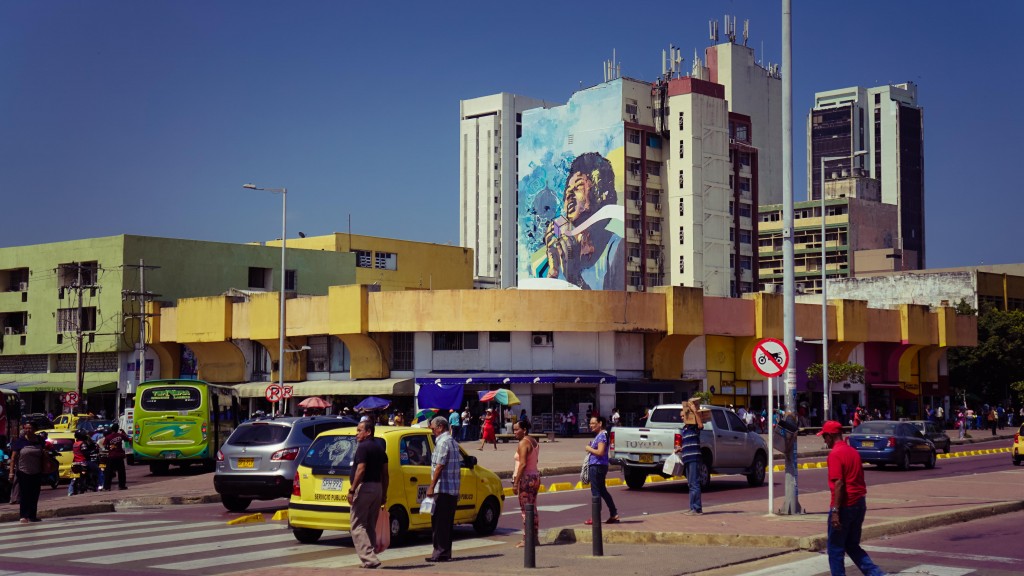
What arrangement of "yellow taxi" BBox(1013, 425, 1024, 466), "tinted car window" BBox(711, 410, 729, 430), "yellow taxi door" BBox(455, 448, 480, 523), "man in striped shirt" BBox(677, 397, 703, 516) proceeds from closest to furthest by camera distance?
"yellow taxi door" BBox(455, 448, 480, 523) → "man in striped shirt" BBox(677, 397, 703, 516) → "tinted car window" BBox(711, 410, 729, 430) → "yellow taxi" BBox(1013, 425, 1024, 466)

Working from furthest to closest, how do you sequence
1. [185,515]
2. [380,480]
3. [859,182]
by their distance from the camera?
[859,182]
[185,515]
[380,480]

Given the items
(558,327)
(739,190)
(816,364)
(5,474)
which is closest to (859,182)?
(739,190)

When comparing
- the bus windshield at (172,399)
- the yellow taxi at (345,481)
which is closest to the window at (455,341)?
the bus windshield at (172,399)

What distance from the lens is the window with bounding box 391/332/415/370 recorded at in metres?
55.8

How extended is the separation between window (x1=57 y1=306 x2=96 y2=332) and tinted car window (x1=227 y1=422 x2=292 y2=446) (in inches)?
2035

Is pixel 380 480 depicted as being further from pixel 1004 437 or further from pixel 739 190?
pixel 739 190

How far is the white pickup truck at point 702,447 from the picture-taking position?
78.2ft

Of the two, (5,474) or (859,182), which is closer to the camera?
(5,474)

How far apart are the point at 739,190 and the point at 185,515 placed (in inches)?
→ 3587

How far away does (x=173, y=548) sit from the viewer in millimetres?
15469

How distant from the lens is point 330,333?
5712 centimetres

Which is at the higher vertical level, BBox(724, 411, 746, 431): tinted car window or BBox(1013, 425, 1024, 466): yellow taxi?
BBox(724, 411, 746, 431): tinted car window

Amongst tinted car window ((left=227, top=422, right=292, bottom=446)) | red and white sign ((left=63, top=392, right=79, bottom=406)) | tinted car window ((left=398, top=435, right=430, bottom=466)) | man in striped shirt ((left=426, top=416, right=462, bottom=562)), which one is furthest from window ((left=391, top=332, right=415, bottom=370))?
man in striped shirt ((left=426, top=416, right=462, bottom=562))

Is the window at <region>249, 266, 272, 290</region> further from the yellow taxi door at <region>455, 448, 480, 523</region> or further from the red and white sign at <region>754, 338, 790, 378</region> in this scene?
the yellow taxi door at <region>455, 448, 480, 523</region>
